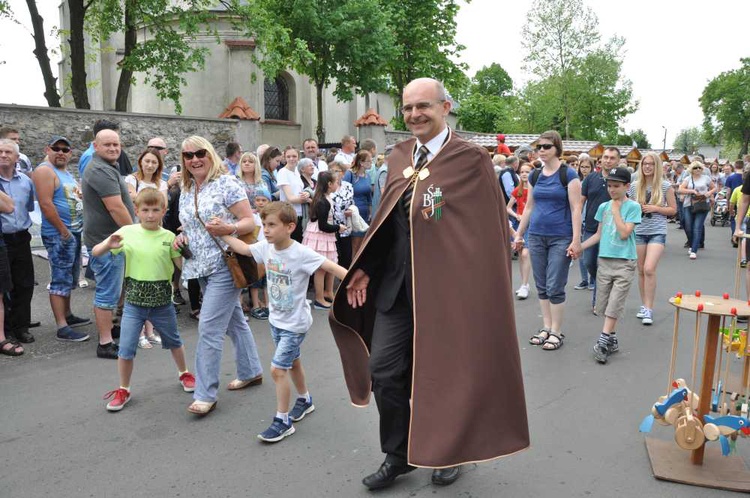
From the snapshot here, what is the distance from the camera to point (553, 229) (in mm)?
6297

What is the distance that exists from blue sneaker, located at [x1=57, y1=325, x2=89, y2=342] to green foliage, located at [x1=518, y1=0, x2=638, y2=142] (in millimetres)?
46555

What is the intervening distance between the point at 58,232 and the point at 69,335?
1077 mm

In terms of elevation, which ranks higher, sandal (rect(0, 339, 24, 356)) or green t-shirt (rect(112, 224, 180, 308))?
green t-shirt (rect(112, 224, 180, 308))

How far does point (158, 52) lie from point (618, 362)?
1596cm

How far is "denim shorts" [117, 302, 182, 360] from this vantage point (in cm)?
487

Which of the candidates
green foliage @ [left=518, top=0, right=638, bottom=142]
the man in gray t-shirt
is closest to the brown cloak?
the man in gray t-shirt

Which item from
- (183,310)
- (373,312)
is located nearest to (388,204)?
(373,312)

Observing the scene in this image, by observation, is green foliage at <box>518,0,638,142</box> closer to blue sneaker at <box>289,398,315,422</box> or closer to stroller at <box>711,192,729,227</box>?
stroller at <box>711,192,729,227</box>

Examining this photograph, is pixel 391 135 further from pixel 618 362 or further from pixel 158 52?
pixel 618 362

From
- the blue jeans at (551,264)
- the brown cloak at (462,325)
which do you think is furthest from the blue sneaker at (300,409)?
the blue jeans at (551,264)

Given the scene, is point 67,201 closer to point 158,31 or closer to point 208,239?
point 208,239

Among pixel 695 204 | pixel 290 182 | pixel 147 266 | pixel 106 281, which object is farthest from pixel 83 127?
pixel 695 204

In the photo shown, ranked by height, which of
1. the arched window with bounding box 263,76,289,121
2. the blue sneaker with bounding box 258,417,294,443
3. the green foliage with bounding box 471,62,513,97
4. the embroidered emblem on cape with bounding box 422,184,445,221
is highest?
the green foliage with bounding box 471,62,513,97

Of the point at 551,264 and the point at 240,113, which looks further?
Result: the point at 240,113
